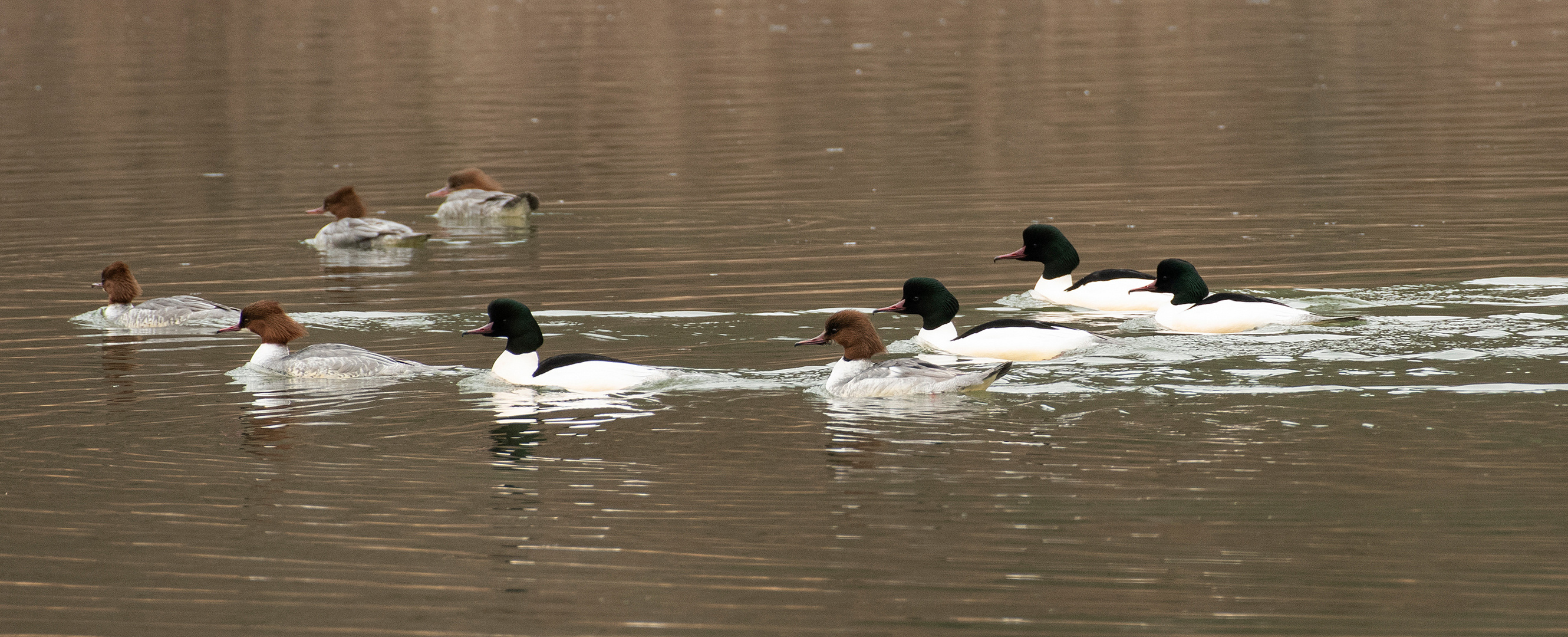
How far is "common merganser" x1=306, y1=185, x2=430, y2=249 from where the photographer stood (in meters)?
21.8

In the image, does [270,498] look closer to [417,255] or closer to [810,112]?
[417,255]

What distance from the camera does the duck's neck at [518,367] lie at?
12930mm

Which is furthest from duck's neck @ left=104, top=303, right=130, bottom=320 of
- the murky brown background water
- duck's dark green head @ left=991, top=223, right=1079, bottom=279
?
duck's dark green head @ left=991, top=223, right=1079, bottom=279

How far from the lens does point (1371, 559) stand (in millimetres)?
8234

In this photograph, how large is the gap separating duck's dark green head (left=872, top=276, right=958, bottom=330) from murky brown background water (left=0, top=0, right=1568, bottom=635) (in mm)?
805

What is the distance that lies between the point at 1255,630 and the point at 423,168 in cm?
2526

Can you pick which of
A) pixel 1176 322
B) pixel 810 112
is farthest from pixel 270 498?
pixel 810 112

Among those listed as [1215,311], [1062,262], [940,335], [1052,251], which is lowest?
[940,335]

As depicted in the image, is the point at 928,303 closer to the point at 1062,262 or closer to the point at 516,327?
the point at 1062,262

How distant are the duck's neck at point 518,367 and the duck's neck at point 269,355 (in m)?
1.96

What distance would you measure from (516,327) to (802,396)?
2218mm

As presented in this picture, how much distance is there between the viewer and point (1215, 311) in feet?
A: 46.5

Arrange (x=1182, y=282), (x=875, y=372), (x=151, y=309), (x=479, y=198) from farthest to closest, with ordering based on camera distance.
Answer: (x=479, y=198) < (x=151, y=309) < (x=1182, y=282) < (x=875, y=372)

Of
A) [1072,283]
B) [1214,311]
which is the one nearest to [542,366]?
[1214,311]
